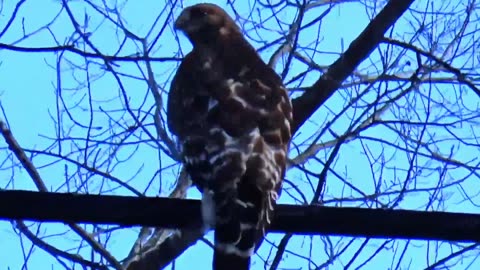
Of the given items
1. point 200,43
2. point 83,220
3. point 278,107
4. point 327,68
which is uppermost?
point 327,68

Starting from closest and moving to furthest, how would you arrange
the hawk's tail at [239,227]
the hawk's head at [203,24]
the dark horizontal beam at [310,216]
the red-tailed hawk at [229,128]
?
the dark horizontal beam at [310,216], the hawk's tail at [239,227], the red-tailed hawk at [229,128], the hawk's head at [203,24]

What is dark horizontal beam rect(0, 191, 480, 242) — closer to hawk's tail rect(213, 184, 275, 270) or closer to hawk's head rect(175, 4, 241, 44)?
hawk's tail rect(213, 184, 275, 270)

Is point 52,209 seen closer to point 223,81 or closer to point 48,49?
point 223,81

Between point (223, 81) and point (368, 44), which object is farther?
point (368, 44)

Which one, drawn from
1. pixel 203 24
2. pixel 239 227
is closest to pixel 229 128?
pixel 239 227

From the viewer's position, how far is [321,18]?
319 inches

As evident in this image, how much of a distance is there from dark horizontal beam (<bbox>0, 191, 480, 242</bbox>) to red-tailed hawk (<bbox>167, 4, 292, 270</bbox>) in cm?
35

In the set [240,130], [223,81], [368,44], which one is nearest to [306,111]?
[368,44]

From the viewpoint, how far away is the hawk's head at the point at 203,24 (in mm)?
5883

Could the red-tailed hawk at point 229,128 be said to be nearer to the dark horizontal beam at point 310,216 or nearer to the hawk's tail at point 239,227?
the hawk's tail at point 239,227

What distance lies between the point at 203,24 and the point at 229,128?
1.67 metres

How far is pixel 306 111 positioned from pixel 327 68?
0.63 m

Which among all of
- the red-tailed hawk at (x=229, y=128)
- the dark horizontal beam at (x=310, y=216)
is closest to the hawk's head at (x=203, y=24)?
the red-tailed hawk at (x=229, y=128)

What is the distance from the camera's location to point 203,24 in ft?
19.6
